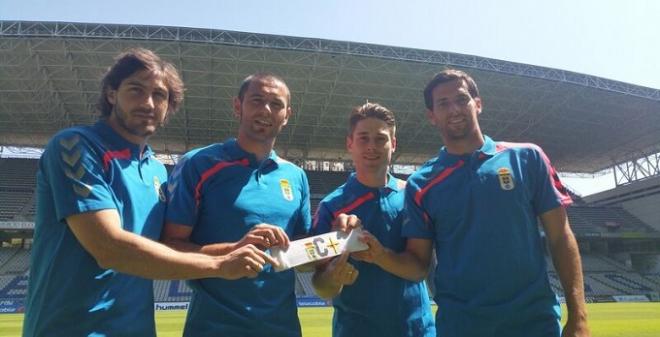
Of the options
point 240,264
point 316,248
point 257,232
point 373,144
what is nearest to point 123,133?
point 257,232

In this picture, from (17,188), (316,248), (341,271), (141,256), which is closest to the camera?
(141,256)

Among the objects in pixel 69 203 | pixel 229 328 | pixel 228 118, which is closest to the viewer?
pixel 69 203

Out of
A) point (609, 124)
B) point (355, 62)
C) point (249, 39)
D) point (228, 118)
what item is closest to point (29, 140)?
point (228, 118)

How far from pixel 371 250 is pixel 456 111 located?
1.01 m

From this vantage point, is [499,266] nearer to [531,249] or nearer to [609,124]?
[531,249]

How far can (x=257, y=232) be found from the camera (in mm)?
2434

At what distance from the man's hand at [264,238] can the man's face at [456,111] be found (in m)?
1.28

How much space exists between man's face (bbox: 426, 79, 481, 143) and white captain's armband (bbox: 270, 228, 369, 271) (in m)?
0.86

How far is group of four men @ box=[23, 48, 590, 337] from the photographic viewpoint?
7.38 feet

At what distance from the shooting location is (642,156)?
123 feet

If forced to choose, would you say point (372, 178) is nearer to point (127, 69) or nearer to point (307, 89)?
point (127, 69)

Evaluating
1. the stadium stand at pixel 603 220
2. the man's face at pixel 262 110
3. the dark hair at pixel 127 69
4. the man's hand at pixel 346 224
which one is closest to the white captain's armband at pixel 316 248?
the man's hand at pixel 346 224

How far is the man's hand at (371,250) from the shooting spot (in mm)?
2864

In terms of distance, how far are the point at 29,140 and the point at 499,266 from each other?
1466 inches
